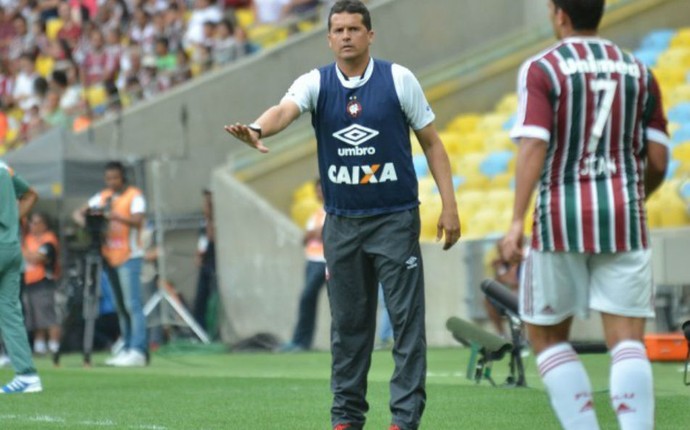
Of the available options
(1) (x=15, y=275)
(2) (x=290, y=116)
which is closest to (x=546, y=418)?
(2) (x=290, y=116)

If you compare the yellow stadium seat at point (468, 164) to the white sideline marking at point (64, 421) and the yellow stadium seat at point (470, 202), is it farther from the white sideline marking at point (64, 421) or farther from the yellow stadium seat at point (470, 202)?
the white sideline marking at point (64, 421)

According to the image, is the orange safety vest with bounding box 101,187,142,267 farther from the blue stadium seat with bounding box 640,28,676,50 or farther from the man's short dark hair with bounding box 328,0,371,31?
the blue stadium seat with bounding box 640,28,676,50

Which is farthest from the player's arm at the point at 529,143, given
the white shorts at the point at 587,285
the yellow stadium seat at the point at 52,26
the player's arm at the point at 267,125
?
the yellow stadium seat at the point at 52,26

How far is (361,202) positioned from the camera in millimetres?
8273

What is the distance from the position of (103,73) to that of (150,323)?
741 cm

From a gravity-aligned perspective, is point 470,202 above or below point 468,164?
below

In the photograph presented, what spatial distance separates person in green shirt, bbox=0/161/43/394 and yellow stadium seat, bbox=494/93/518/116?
1144 cm

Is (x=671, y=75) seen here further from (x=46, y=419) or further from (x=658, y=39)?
(x=46, y=419)

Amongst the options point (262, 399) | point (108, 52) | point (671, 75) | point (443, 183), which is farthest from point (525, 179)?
point (108, 52)

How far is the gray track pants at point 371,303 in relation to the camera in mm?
8289

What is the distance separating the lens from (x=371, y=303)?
8.45 meters

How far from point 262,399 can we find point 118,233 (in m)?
5.91

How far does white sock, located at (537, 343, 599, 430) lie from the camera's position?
6617 millimetres

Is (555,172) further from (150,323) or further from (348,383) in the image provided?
(150,323)
